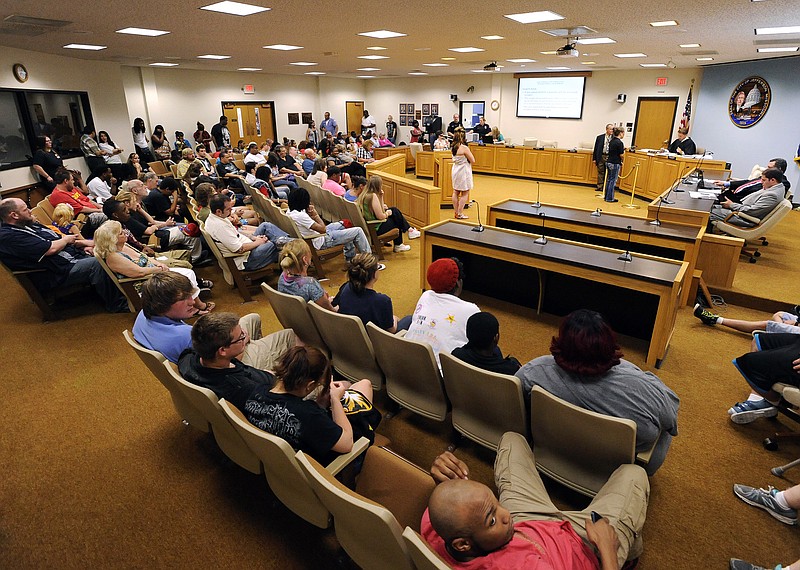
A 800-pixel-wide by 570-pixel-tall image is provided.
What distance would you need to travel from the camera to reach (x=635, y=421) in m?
1.89

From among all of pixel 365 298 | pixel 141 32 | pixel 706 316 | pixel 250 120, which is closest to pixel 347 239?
pixel 365 298

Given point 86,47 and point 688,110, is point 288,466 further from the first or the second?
point 688,110

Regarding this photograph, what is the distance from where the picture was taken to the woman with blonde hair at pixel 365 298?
2.88m

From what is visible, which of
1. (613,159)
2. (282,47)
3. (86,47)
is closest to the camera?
(86,47)

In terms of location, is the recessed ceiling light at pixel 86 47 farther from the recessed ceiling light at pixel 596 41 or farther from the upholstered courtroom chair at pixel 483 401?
the upholstered courtroom chair at pixel 483 401

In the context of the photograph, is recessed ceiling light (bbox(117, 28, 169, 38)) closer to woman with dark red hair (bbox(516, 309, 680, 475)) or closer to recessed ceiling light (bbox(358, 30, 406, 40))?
recessed ceiling light (bbox(358, 30, 406, 40))

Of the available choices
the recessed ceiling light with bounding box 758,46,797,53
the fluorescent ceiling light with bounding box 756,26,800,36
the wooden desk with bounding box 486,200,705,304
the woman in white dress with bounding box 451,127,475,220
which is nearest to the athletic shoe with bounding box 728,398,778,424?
the wooden desk with bounding box 486,200,705,304

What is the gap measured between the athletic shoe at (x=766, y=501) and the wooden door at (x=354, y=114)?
1817cm

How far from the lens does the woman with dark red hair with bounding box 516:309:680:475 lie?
189 centimetres

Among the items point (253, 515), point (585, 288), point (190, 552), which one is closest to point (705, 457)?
point (585, 288)

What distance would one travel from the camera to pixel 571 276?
4.07 meters

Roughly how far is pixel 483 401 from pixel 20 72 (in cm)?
939

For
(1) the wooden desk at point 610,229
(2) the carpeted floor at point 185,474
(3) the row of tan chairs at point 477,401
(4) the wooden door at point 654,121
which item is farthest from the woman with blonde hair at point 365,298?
(4) the wooden door at point 654,121

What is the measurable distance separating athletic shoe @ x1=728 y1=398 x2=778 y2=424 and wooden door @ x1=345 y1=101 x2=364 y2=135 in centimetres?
1767
